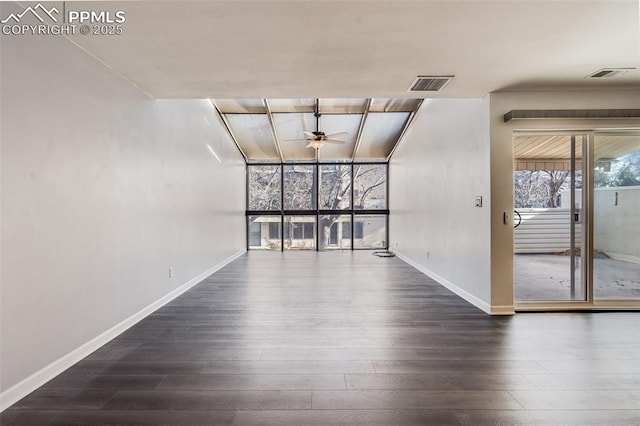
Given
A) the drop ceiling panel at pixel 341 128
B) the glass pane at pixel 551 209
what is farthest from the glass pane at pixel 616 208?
the drop ceiling panel at pixel 341 128

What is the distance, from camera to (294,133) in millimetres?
7648

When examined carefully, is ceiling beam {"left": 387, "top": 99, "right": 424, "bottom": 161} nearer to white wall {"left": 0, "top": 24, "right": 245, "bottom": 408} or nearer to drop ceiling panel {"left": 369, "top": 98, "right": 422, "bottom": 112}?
drop ceiling panel {"left": 369, "top": 98, "right": 422, "bottom": 112}

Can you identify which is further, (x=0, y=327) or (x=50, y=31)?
(x=50, y=31)

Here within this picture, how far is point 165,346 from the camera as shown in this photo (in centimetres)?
266

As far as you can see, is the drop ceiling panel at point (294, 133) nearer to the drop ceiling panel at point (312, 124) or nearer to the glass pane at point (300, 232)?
the drop ceiling panel at point (312, 124)

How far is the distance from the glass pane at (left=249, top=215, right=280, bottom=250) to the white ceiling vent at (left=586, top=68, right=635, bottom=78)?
7555mm

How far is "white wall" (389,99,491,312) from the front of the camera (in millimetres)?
3631

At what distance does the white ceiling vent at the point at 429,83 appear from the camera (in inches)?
121

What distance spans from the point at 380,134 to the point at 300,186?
9.28 ft

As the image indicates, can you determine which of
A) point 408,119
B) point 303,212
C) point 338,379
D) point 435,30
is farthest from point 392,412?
point 303,212

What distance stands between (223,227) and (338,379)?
521cm

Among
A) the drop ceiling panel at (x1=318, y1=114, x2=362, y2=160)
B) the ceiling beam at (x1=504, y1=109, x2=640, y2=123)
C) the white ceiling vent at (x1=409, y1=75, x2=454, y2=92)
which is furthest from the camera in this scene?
the drop ceiling panel at (x1=318, y1=114, x2=362, y2=160)

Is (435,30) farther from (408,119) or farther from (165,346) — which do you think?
(408,119)

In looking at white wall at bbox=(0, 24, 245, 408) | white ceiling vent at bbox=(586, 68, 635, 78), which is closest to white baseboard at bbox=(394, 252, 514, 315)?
white ceiling vent at bbox=(586, 68, 635, 78)
